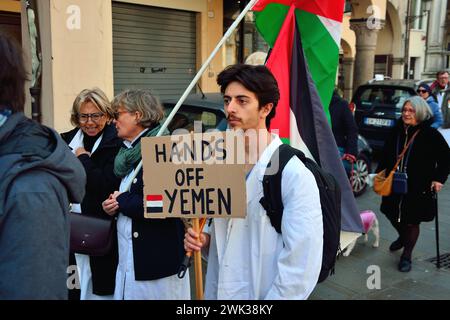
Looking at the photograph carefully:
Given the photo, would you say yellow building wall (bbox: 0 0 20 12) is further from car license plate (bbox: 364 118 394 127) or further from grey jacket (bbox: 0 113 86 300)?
grey jacket (bbox: 0 113 86 300)

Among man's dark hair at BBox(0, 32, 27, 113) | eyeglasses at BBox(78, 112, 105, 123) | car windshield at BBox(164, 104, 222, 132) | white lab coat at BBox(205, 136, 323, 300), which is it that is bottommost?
white lab coat at BBox(205, 136, 323, 300)

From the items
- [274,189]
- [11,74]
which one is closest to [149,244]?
[274,189]

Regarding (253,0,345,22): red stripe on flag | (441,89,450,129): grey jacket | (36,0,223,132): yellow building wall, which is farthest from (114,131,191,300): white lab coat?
(441,89,450,129): grey jacket

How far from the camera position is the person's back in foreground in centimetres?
136

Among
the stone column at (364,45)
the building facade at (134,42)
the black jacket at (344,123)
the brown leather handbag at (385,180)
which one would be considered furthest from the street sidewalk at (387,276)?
the stone column at (364,45)

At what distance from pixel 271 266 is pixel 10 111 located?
1174 mm

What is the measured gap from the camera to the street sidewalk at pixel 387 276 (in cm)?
441

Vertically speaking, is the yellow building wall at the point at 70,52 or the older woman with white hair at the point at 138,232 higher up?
the yellow building wall at the point at 70,52

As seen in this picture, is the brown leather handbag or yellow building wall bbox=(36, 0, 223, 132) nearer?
the brown leather handbag

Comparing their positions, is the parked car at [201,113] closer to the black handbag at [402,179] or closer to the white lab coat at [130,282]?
the black handbag at [402,179]

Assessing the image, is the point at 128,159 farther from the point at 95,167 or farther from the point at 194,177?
the point at 194,177

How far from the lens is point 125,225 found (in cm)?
285

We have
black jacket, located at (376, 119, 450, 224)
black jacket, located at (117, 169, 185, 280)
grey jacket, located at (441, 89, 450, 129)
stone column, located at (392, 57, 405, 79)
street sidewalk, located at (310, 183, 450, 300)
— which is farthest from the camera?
stone column, located at (392, 57, 405, 79)
